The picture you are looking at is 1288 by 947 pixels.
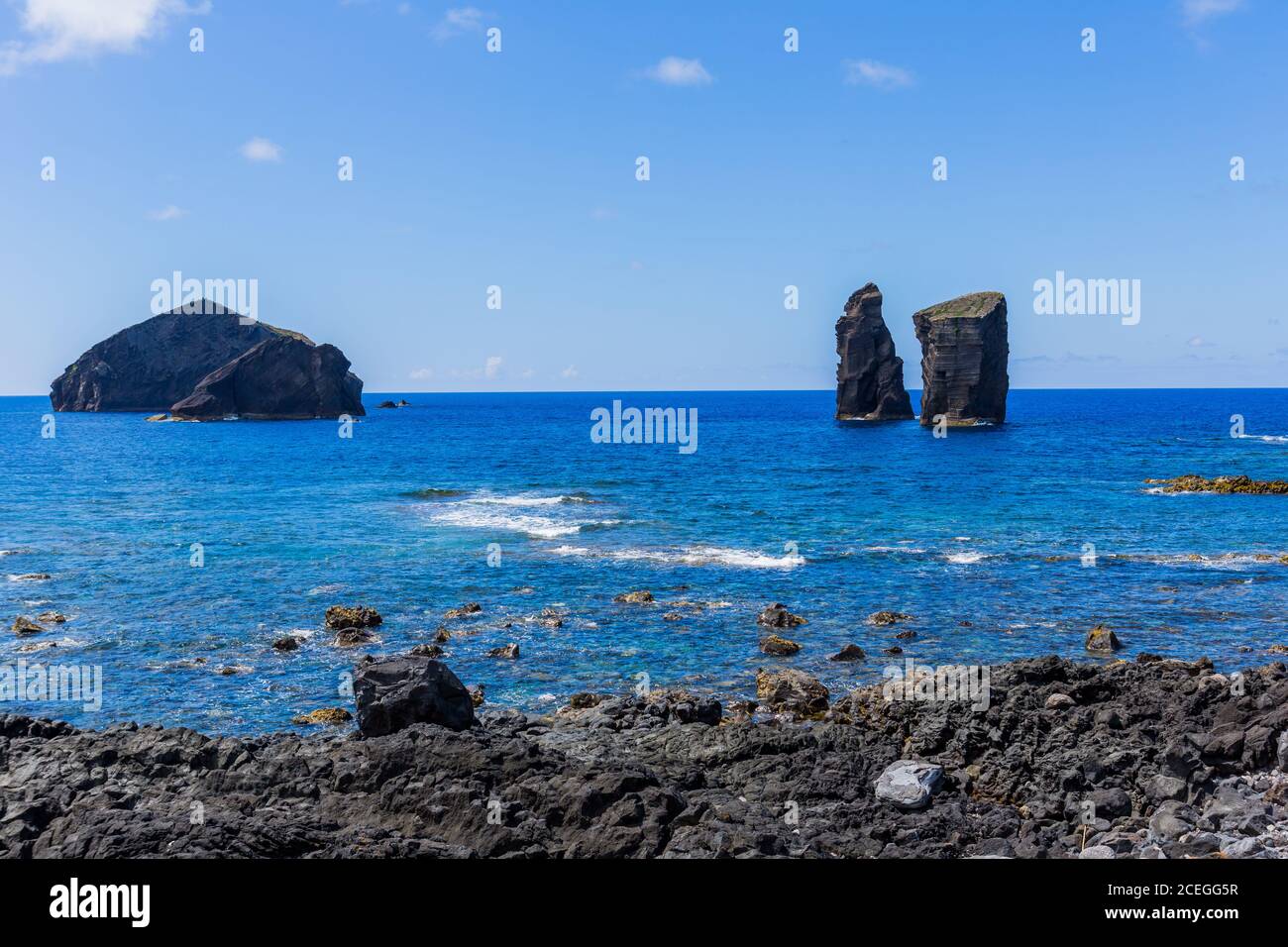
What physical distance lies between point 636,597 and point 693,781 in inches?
773

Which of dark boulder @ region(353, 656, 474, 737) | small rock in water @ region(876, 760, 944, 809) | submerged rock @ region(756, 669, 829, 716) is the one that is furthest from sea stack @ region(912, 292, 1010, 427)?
dark boulder @ region(353, 656, 474, 737)

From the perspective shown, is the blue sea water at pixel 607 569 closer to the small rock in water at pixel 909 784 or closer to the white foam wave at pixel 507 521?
the white foam wave at pixel 507 521

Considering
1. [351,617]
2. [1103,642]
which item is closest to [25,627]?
[351,617]

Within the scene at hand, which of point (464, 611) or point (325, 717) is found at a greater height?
point (464, 611)

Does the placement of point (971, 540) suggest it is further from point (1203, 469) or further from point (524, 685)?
point (1203, 469)

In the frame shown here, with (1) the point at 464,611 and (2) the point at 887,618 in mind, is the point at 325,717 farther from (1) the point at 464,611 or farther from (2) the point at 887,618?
(2) the point at 887,618

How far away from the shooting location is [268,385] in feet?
620

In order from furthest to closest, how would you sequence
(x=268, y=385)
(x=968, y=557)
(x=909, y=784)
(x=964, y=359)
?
(x=268, y=385), (x=964, y=359), (x=968, y=557), (x=909, y=784)

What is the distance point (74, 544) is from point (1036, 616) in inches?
1871

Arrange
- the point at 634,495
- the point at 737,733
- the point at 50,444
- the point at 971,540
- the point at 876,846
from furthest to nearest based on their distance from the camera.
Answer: the point at 50,444 < the point at 634,495 < the point at 971,540 < the point at 737,733 < the point at 876,846
